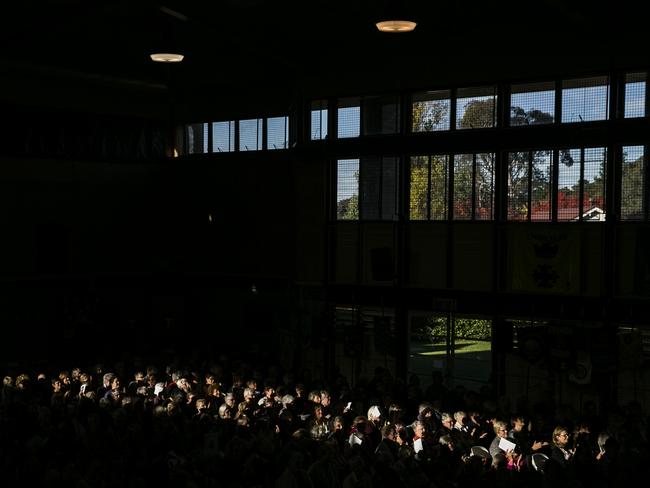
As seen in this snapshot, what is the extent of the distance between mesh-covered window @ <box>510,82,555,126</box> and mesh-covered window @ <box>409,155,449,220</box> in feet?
6.74

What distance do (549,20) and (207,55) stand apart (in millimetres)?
10056

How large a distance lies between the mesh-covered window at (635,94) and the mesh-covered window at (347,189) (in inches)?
277

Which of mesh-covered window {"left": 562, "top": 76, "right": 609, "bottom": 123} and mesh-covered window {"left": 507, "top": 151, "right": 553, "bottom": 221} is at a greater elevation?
mesh-covered window {"left": 562, "top": 76, "right": 609, "bottom": 123}

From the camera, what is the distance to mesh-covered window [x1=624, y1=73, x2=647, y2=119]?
17.9 m

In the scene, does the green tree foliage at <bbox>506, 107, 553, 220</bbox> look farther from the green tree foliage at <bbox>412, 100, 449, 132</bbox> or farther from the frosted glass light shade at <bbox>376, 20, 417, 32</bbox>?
the frosted glass light shade at <bbox>376, 20, 417, 32</bbox>

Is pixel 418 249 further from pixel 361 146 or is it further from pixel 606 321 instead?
pixel 606 321

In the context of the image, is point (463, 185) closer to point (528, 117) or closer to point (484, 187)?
point (484, 187)

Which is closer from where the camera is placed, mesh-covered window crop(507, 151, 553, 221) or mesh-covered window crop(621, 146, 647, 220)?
mesh-covered window crop(621, 146, 647, 220)

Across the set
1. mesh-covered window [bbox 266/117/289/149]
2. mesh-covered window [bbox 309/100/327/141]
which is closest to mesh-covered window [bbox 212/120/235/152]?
mesh-covered window [bbox 266/117/289/149]

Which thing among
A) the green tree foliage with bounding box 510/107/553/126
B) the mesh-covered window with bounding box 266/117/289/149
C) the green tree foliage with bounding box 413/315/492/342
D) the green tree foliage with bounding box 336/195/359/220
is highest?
the mesh-covered window with bounding box 266/117/289/149

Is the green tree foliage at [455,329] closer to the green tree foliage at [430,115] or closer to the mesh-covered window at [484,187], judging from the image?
the mesh-covered window at [484,187]

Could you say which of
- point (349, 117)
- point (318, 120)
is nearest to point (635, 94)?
point (349, 117)

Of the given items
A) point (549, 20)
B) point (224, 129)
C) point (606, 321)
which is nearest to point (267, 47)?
point (224, 129)

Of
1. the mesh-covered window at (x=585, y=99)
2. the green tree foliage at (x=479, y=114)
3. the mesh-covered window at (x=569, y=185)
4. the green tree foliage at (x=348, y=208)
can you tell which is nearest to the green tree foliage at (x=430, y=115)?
the green tree foliage at (x=479, y=114)
